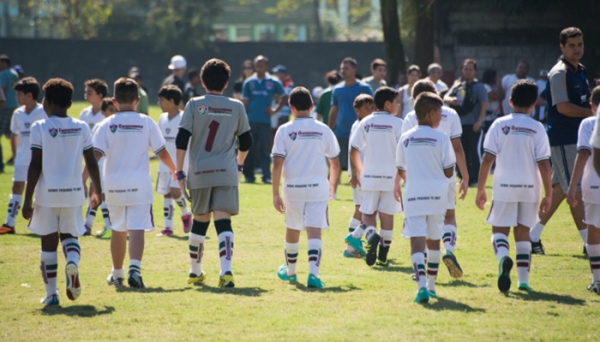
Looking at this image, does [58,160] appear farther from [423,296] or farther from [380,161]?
[380,161]

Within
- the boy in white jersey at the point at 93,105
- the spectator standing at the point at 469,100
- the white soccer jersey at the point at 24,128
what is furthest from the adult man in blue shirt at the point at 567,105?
the white soccer jersey at the point at 24,128

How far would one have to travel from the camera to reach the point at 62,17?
5175 centimetres

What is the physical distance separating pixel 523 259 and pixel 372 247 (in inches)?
69.2

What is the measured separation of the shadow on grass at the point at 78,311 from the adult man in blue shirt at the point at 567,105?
440cm

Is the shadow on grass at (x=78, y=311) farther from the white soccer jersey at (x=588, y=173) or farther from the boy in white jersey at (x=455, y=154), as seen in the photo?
the white soccer jersey at (x=588, y=173)

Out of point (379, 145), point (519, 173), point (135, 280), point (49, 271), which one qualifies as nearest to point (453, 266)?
point (519, 173)

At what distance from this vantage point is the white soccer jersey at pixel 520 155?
7.17 m

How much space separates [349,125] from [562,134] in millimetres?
5145

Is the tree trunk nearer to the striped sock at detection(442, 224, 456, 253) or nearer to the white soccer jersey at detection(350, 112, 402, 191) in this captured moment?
the white soccer jersey at detection(350, 112, 402, 191)

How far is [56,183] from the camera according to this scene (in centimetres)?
689

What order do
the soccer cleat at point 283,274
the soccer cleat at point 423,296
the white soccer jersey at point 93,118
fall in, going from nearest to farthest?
the soccer cleat at point 423,296 < the soccer cleat at point 283,274 < the white soccer jersey at point 93,118

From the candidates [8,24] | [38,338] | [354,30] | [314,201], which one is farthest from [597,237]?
[354,30]

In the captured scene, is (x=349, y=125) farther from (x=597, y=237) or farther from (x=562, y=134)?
(x=597, y=237)

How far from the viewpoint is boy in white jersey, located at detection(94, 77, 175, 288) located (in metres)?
7.57
